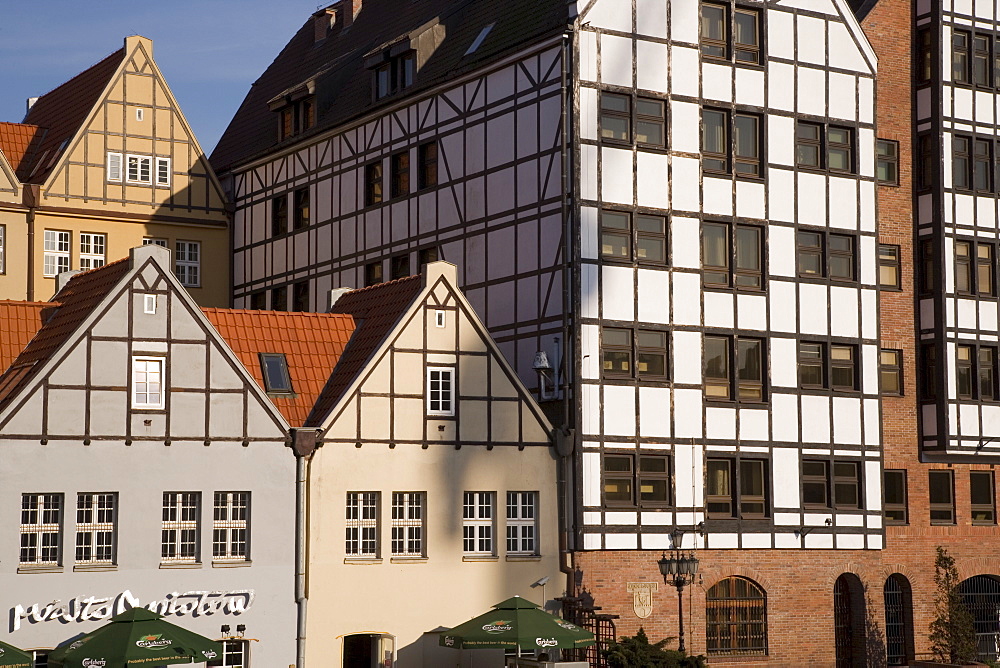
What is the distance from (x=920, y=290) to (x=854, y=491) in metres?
6.08

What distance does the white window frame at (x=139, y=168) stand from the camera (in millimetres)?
47219

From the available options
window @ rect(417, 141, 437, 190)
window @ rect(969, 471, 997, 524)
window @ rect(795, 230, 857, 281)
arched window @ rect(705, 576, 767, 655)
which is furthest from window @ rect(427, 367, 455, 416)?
window @ rect(969, 471, 997, 524)

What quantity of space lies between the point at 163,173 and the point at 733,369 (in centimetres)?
1964

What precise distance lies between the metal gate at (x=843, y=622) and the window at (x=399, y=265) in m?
13.2

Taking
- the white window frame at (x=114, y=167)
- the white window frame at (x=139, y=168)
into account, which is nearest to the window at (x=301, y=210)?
the white window frame at (x=139, y=168)

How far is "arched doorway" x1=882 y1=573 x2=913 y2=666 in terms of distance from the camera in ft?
129

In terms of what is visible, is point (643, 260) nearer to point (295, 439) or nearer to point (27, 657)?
point (295, 439)

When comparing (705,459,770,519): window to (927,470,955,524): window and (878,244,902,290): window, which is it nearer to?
(927,470,955,524): window

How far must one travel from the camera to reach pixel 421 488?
3303 cm

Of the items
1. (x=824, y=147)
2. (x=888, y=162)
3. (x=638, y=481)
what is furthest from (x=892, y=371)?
(x=638, y=481)

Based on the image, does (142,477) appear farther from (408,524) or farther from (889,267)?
(889,267)

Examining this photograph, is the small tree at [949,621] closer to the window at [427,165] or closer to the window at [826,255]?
the window at [826,255]

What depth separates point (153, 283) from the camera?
3094 cm

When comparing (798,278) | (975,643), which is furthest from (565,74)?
(975,643)
